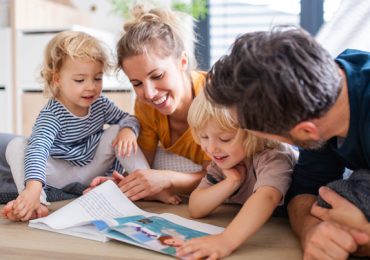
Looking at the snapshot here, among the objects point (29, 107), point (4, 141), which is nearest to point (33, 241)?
point (4, 141)

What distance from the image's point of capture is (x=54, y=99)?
1.38 m

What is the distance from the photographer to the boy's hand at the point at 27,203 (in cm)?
106

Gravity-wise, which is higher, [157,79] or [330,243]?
[157,79]

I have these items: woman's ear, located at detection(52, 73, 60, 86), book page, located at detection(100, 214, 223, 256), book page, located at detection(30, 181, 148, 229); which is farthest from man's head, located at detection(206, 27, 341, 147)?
woman's ear, located at detection(52, 73, 60, 86)

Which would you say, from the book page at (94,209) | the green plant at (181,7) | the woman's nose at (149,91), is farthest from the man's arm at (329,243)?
the green plant at (181,7)

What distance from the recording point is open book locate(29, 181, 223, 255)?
0.89 m

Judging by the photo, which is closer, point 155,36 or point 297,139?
point 297,139

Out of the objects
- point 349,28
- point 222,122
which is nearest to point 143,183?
point 222,122

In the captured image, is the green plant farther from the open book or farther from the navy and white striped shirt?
the open book

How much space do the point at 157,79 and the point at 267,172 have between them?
0.45 metres

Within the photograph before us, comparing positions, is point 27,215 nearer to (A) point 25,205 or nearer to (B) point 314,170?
(A) point 25,205

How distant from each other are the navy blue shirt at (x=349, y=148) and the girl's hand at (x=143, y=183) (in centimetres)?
35

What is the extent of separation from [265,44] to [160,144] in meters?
0.85

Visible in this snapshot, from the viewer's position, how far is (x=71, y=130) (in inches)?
54.3
